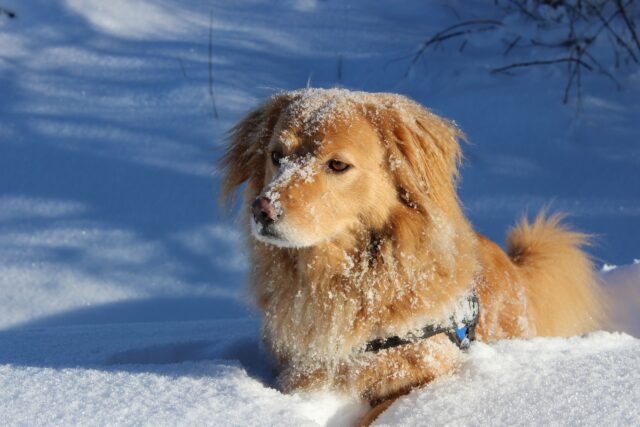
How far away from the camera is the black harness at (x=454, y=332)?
88.0 inches

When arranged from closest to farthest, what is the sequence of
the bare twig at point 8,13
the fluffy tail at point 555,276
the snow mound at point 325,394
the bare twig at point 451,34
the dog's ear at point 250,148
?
the snow mound at point 325,394 < the dog's ear at point 250,148 < the fluffy tail at point 555,276 < the bare twig at point 451,34 < the bare twig at point 8,13

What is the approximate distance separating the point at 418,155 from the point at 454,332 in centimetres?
56

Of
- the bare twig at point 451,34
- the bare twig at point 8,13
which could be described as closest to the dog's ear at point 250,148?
the bare twig at point 451,34

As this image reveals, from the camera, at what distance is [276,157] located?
2.29 metres

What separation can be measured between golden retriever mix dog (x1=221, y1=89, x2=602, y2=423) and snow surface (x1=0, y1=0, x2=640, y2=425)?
0.40ft

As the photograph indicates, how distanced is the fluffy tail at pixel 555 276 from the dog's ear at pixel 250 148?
1132mm

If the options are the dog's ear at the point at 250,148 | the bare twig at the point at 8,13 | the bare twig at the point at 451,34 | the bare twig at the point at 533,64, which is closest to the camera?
the dog's ear at the point at 250,148

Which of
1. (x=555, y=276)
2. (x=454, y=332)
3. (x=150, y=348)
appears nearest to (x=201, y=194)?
(x=150, y=348)

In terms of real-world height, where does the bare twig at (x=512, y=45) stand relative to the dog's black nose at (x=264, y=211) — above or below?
above

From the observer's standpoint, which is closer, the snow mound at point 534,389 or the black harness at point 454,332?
the snow mound at point 534,389

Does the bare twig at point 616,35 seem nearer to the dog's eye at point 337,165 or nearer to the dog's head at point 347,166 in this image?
the dog's head at point 347,166

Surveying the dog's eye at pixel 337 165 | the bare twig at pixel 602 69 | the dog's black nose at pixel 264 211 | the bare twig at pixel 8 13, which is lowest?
the bare twig at pixel 8 13

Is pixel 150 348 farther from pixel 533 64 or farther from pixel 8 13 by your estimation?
pixel 8 13

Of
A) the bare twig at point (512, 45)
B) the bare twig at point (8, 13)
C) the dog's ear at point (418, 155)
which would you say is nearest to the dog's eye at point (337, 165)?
the dog's ear at point (418, 155)
